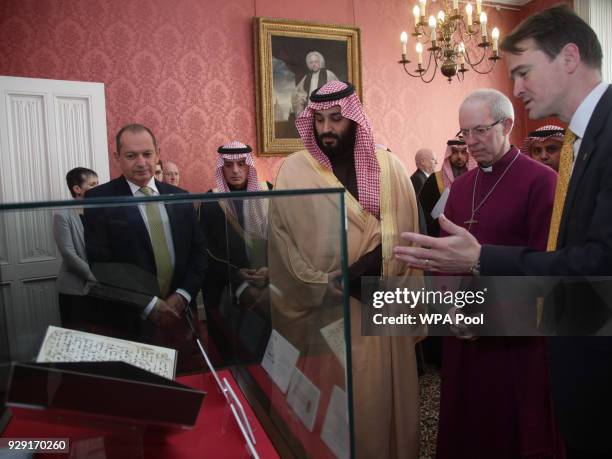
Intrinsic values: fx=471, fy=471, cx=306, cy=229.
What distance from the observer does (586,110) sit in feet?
4.18

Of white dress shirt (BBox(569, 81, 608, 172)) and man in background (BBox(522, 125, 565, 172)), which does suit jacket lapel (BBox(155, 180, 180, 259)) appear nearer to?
white dress shirt (BBox(569, 81, 608, 172))

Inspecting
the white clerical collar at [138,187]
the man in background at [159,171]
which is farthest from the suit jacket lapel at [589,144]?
the man in background at [159,171]

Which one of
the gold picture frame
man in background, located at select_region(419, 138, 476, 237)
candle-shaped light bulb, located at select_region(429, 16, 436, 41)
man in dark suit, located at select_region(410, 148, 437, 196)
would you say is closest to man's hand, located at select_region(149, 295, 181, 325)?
man in background, located at select_region(419, 138, 476, 237)

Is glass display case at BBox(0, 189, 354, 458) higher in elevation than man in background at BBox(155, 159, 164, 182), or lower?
lower

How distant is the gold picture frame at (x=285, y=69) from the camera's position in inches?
221

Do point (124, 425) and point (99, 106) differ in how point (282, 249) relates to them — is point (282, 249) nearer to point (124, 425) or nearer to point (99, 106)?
point (124, 425)

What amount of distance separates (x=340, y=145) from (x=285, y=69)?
12.8 feet

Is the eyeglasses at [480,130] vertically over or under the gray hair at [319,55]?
under

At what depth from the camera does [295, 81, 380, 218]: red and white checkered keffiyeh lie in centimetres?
204

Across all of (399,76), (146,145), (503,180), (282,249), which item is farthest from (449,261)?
(399,76)

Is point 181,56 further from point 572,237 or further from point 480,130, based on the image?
point 572,237

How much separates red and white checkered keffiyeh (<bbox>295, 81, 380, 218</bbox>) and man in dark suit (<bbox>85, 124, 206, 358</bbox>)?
4.13ft

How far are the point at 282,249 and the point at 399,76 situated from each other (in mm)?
6164

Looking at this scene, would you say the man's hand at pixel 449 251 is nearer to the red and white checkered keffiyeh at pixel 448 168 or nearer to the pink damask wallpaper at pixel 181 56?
the red and white checkered keffiyeh at pixel 448 168
